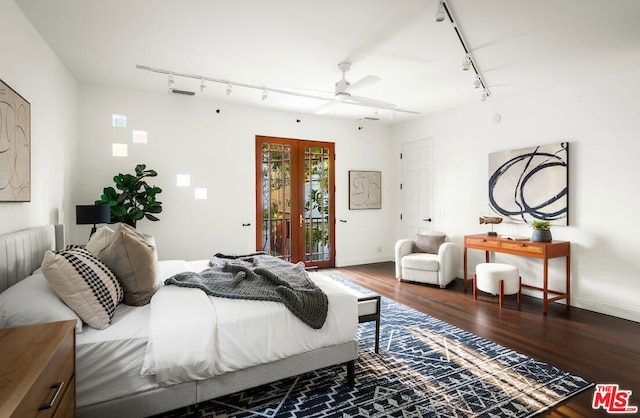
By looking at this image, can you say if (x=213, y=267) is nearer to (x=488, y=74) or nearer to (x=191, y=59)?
(x=191, y=59)

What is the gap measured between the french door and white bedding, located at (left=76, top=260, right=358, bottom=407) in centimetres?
352

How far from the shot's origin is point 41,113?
10.2ft

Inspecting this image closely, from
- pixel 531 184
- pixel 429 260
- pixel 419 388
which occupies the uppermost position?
pixel 531 184

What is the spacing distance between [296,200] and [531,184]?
3.68m

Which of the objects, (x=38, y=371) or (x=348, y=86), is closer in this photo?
(x=38, y=371)

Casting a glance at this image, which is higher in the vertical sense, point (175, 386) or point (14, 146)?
point (14, 146)

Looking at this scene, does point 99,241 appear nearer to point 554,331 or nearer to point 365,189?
point 554,331

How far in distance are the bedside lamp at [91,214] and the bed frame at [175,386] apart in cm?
95

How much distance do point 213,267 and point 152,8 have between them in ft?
7.35

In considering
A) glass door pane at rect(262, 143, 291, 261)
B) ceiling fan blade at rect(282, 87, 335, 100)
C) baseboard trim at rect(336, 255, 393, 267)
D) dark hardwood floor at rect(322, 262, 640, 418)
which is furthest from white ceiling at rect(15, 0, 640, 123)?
baseboard trim at rect(336, 255, 393, 267)

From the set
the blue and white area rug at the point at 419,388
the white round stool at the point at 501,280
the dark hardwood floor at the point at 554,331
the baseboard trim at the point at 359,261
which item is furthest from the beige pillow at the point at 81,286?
the baseboard trim at the point at 359,261

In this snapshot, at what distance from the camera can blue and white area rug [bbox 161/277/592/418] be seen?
2.10 metres

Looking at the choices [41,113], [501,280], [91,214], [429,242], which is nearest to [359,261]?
[429,242]

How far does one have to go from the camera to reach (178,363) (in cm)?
181
